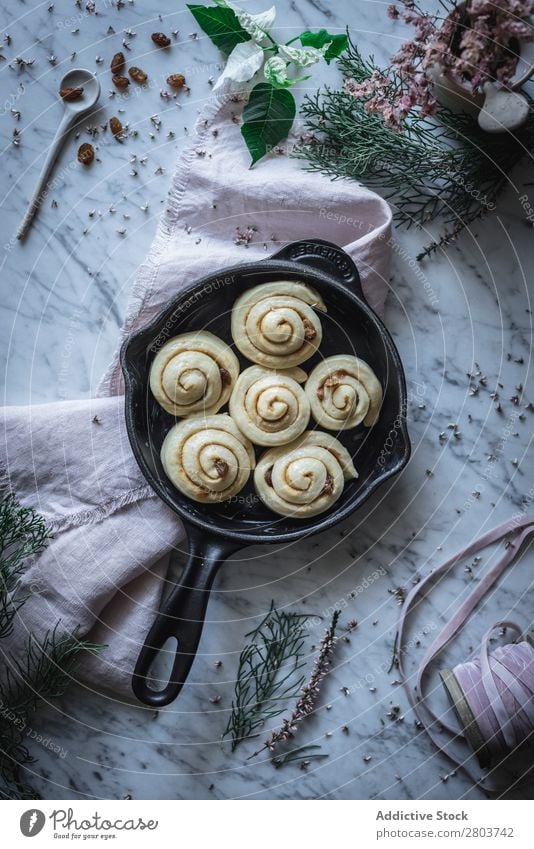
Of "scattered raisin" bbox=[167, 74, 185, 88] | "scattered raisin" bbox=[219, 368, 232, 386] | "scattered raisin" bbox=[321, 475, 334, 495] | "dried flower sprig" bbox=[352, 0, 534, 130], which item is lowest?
"scattered raisin" bbox=[321, 475, 334, 495]

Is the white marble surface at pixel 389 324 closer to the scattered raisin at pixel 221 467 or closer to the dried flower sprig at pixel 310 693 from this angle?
the dried flower sprig at pixel 310 693

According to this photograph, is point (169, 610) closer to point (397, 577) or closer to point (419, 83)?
point (397, 577)

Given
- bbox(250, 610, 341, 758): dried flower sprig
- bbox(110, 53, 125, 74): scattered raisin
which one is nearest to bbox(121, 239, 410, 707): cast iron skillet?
bbox(250, 610, 341, 758): dried flower sprig

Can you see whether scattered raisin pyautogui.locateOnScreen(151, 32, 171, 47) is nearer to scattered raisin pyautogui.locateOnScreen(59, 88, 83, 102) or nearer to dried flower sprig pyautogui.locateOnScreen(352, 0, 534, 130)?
scattered raisin pyautogui.locateOnScreen(59, 88, 83, 102)

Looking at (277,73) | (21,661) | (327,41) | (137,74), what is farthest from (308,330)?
(21,661)

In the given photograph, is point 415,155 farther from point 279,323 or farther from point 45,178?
point 45,178

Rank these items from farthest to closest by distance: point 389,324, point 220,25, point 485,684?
point 389,324 → point 220,25 → point 485,684
